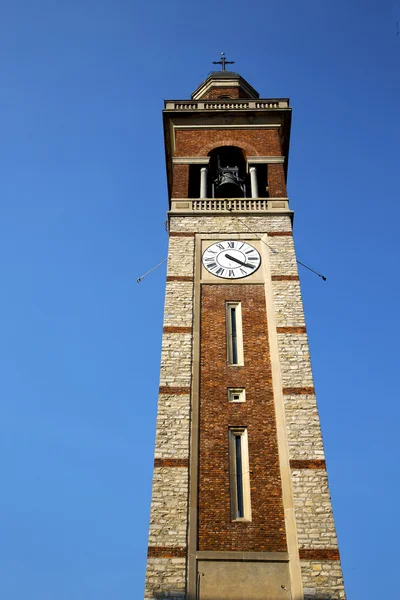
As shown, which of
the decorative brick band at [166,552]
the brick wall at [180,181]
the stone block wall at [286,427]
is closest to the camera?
the stone block wall at [286,427]

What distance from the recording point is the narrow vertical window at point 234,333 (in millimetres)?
20797

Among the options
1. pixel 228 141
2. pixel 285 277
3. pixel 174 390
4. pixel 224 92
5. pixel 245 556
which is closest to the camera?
pixel 245 556

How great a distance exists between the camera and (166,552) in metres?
16.1

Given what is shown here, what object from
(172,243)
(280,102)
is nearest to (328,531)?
(172,243)

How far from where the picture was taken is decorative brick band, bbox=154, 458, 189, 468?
17.9 m

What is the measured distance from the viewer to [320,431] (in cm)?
1855

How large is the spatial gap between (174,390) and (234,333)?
304cm

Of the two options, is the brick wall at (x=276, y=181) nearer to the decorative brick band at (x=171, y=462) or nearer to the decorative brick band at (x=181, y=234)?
the decorative brick band at (x=181, y=234)

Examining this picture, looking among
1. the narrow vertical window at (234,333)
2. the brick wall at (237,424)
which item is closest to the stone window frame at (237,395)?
the brick wall at (237,424)

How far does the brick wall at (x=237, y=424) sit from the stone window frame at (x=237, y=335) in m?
0.15

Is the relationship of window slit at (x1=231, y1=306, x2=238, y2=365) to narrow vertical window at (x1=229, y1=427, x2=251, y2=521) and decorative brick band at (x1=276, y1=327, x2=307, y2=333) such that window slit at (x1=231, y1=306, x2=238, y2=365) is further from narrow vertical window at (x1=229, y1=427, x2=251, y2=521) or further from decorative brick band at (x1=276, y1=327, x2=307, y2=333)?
narrow vertical window at (x1=229, y1=427, x2=251, y2=521)

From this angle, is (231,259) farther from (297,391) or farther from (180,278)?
(297,391)

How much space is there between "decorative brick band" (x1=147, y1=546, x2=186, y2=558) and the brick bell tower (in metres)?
0.02

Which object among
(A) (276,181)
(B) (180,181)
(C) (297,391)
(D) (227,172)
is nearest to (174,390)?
(C) (297,391)
